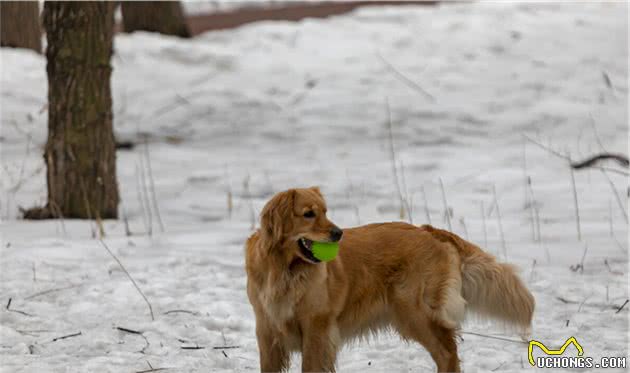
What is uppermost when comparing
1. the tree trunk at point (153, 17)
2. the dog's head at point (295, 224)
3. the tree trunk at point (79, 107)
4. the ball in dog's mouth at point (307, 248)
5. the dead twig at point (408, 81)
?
the dog's head at point (295, 224)

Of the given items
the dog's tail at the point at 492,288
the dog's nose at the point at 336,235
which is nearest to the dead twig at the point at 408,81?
the dog's tail at the point at 492,288

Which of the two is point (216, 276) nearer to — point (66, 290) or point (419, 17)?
point (66, 290)

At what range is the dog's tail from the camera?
4.39m

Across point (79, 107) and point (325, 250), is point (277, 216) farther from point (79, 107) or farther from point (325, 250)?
point (79, 107)

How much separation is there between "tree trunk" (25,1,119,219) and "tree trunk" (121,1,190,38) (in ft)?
21.4

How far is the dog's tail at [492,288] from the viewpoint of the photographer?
4395mm

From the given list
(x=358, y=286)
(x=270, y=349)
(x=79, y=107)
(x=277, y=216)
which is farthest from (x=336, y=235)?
(x=79, y=107)

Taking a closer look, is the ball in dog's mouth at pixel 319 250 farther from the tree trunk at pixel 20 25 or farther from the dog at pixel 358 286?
the tree trunk at pixel 20 25

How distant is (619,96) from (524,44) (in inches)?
91.1

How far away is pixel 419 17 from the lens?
597 inches

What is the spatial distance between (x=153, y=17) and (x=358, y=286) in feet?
35.1

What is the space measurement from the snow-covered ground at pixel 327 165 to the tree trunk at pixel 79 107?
1.28ft

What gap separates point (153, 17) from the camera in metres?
13.9

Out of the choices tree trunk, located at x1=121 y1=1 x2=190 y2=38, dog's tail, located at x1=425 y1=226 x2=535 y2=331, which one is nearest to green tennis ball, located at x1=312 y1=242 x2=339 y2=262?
dog's tail, located at x1=425 y1=226 x2=535 y2=331
